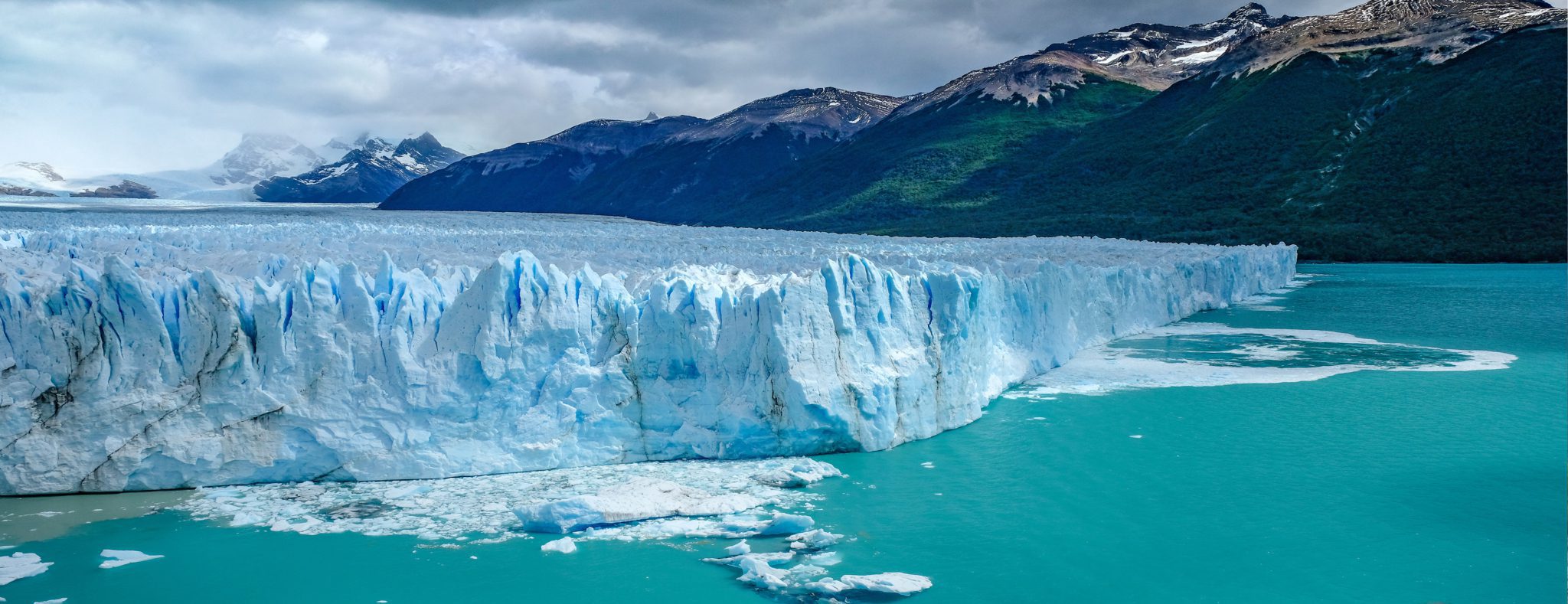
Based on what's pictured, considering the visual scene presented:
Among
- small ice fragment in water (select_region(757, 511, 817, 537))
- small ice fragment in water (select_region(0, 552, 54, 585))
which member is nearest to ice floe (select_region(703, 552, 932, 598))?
small ice fragment in water (select_region(757, 511, 817, 537))

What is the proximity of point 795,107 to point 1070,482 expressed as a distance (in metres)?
79.5

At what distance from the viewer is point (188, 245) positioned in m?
12.5

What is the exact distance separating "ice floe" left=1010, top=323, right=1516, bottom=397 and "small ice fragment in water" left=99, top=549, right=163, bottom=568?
7780mm

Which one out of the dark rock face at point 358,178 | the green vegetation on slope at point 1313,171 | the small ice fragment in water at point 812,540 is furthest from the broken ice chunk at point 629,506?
the dark rock face at point 358,178

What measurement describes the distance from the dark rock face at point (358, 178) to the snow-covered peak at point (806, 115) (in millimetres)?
35219

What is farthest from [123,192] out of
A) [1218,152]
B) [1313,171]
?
[1313,171]

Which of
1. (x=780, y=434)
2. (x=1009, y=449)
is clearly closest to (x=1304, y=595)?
(x=1009, y=449)

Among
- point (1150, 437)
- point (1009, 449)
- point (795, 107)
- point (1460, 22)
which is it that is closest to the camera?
point (1009, 449)

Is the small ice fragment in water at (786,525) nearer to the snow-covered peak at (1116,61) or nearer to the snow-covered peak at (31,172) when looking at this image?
the snow-covered peak at (1116,61)

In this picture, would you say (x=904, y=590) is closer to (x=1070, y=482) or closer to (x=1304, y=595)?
(x=1304, y=595)

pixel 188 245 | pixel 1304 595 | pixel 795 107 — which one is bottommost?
pixel 1304 595

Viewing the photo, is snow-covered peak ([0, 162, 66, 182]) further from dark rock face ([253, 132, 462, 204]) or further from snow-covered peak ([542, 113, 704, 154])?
snow-covered peak ([542, 113, 704, 154])

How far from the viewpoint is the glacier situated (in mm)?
6848

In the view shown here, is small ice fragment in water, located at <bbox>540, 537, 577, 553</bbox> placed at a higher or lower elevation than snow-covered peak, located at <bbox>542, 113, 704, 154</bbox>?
lower
